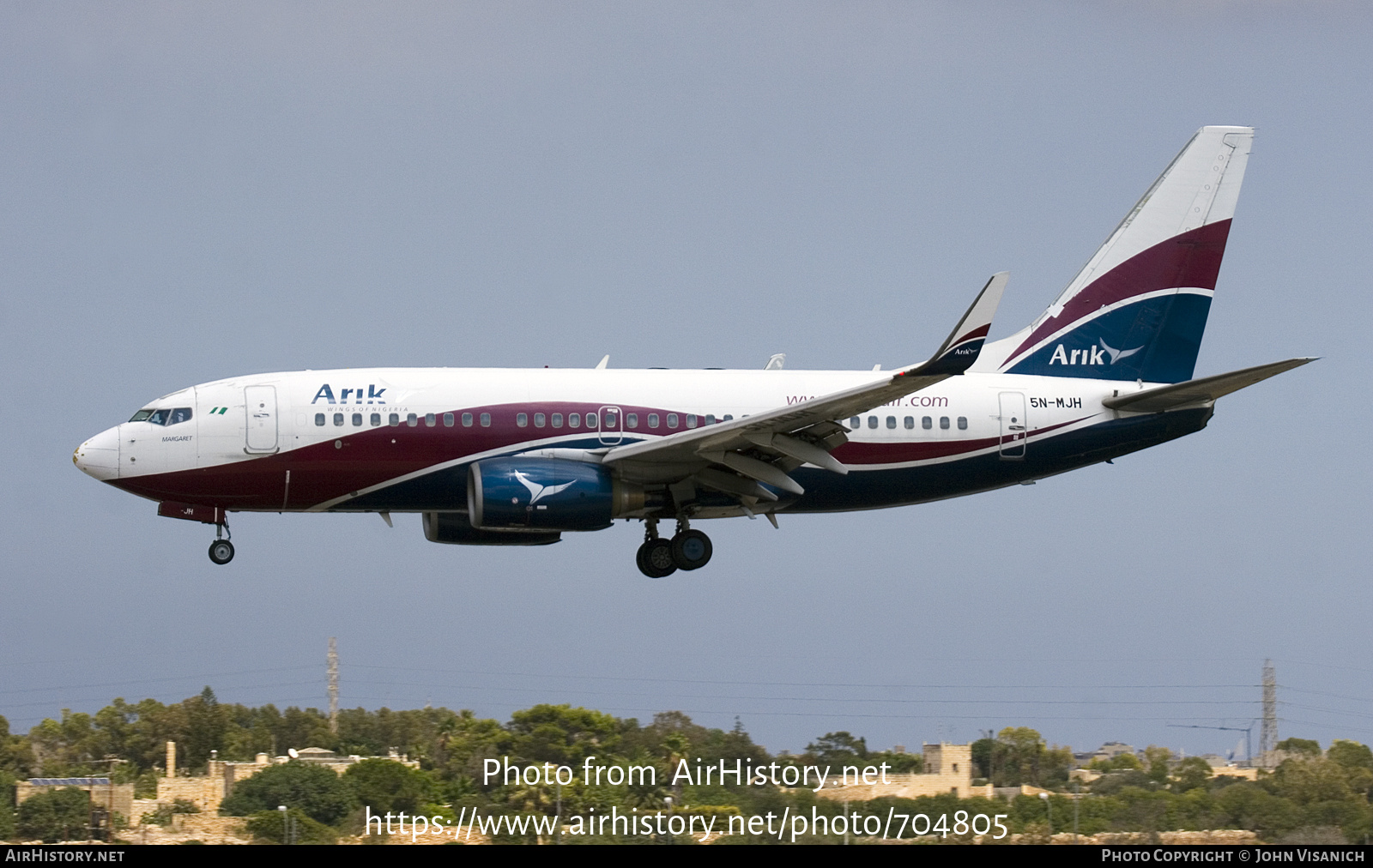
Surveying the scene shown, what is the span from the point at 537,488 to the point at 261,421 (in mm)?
6145

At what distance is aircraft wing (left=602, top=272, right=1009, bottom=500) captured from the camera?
32406 mm

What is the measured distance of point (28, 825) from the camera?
3506 cm

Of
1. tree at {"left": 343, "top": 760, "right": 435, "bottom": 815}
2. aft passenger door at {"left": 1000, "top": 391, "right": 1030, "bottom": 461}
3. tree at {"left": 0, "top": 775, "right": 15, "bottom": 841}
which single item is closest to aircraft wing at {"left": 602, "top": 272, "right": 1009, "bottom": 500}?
aft passenger door at {"left": 1000, "top": 391, "right": 1030, "bottom": 461}

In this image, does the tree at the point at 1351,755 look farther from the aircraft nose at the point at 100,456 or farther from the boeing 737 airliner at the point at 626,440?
the aircraft nose at the point at 100,456

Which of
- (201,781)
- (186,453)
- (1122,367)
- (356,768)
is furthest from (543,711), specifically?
(1122,367)

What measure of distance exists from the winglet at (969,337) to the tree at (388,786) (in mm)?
14424

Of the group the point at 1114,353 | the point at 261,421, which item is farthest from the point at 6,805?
the point at 1114,353

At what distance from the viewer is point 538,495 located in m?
36.3

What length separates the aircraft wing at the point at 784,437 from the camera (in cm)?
3241

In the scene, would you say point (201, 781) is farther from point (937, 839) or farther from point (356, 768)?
point (937, 839)

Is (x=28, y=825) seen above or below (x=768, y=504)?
below

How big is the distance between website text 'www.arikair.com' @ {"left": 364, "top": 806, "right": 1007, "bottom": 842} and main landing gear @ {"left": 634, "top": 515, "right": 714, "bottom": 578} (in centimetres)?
580

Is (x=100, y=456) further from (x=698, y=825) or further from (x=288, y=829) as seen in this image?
(x=698, y=825)
